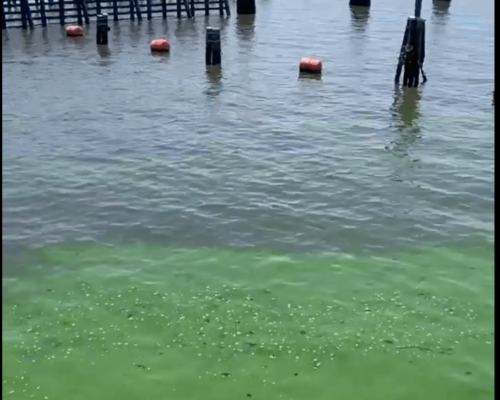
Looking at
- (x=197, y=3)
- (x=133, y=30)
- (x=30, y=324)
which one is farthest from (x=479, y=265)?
(x=197, y=3)

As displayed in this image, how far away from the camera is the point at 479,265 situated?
41.4 feet

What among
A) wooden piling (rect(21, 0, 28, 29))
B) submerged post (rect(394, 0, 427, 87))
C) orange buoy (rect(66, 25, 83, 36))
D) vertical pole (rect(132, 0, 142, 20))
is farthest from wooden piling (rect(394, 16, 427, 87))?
wooden piling (rect(21, 0, 28, 29))

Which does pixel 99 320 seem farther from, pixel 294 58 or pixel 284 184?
pixel 294 58

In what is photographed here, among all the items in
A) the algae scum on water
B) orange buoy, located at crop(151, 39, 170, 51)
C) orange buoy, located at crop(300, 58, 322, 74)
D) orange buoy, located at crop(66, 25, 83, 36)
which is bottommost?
the algae scum on water

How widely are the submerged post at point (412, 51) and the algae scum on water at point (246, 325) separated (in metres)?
12.6

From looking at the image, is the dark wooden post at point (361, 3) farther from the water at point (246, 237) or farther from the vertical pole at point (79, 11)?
the water at point (246, 237)

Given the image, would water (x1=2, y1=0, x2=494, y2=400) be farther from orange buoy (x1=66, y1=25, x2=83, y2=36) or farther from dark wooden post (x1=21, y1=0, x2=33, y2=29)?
dark wooden post (x1=21, y1=0, x2=33, y2=29)

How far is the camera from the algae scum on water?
940cm

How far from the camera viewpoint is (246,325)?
10648 millimetres

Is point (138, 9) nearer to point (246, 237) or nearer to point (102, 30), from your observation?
point (102, 30)

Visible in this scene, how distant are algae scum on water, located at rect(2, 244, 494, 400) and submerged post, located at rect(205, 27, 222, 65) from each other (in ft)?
54.3

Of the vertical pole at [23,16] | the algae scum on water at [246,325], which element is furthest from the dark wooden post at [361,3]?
the algae scum on water at [246,325]

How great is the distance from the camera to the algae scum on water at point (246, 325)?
9398 millimetres

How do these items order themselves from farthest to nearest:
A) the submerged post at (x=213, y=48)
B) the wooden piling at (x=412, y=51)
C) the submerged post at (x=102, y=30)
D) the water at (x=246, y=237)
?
the submerged post at (x=102, y=30) → the submerged post at (x=213, y=48) → the wooden piling at (x=412, y=51) → the water at (x=246, y=237)
